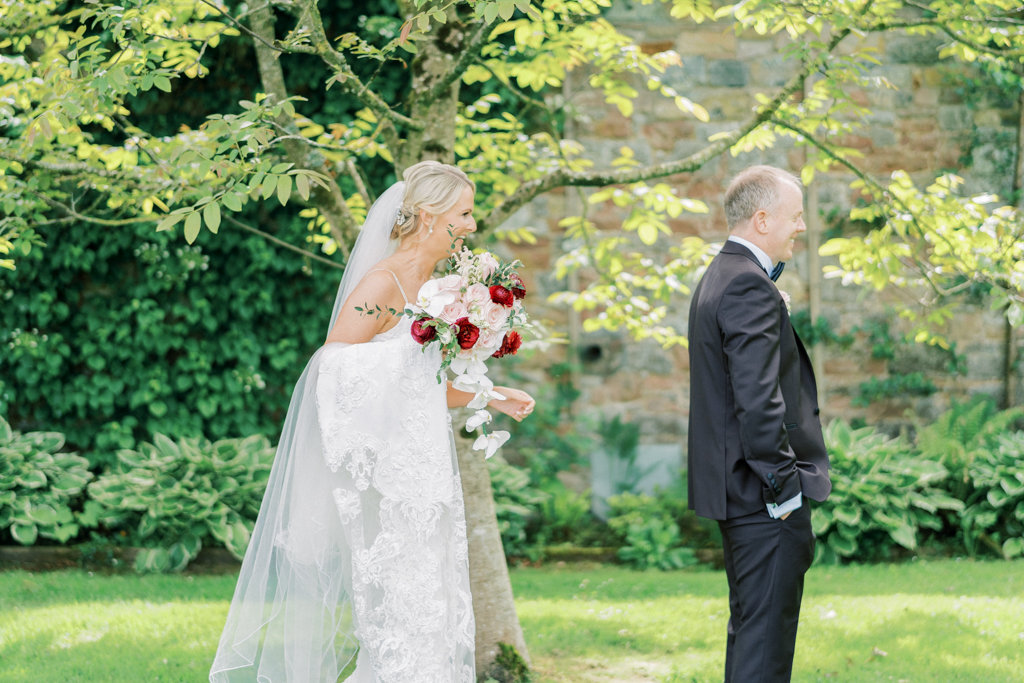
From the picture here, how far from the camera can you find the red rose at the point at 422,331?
10.1 feet

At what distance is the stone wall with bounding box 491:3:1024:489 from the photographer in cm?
780

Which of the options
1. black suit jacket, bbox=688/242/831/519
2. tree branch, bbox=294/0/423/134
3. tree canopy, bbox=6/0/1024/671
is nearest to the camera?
black suit jacket, bbox=688/242/831/519

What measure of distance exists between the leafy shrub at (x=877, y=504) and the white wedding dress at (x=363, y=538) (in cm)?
404

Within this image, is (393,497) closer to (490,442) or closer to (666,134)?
(490,442)

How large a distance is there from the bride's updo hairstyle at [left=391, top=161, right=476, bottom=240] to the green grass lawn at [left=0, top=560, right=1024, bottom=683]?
223cm

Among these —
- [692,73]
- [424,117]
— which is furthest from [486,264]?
A: [692,73]

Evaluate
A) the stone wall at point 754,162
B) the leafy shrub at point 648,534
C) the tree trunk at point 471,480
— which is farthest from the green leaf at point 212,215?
the stone wall at point 754,162

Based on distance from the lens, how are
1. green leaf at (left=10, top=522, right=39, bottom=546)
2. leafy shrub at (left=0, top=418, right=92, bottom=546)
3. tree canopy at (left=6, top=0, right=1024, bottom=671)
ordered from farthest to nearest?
1. leafy shrub at (left=0, top=418, right=92, bottom=546)
2. green leaf at (left=10, top=522, right=39, bottom=546)
3. tree canopy at (left=6, top=0, right=1024, bottom=671)

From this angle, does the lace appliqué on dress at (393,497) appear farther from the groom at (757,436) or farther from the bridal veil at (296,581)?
the groom at (757,436)

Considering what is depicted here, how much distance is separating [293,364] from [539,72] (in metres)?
3.49

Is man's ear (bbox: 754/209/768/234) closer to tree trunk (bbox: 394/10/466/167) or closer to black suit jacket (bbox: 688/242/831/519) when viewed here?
black suit jacket (bbox: 688/242/831/519)

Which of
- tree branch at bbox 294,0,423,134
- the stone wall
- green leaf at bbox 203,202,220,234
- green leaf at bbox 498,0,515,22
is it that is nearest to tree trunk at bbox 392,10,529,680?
tree branch at bbox 294,0,423,134

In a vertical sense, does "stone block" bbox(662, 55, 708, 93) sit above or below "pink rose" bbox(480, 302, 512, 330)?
above

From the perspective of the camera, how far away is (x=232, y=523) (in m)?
6.37
